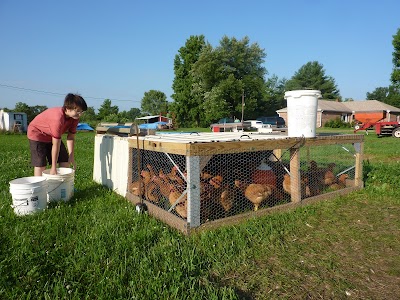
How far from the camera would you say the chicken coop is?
2.66 m

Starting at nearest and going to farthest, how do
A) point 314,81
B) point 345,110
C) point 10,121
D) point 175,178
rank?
point 175,178 < point 10,121 < point 345,110 < point 314,81

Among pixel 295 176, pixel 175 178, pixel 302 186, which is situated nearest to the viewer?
pixel 175 178

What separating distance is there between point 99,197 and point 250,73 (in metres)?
39.1

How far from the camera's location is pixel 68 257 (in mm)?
2014

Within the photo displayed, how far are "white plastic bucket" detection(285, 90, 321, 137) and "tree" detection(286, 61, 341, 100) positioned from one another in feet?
193

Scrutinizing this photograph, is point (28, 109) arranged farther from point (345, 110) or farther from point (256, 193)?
point (345, 110)

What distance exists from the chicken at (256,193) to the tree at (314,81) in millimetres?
59399

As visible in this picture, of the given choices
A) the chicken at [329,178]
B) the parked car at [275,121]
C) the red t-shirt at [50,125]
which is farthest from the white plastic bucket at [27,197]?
the parked car at [275,121]

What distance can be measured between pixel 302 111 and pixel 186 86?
139 feet

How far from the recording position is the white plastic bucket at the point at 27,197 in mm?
2842

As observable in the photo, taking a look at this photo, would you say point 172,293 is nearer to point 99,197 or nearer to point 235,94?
point 99,197

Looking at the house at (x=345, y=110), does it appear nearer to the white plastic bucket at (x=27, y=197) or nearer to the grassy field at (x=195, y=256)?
the grassy field at (x=195, y=256)

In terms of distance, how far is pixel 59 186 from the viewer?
3.28 metres

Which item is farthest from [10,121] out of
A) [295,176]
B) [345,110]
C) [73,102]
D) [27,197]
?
[345,110]
